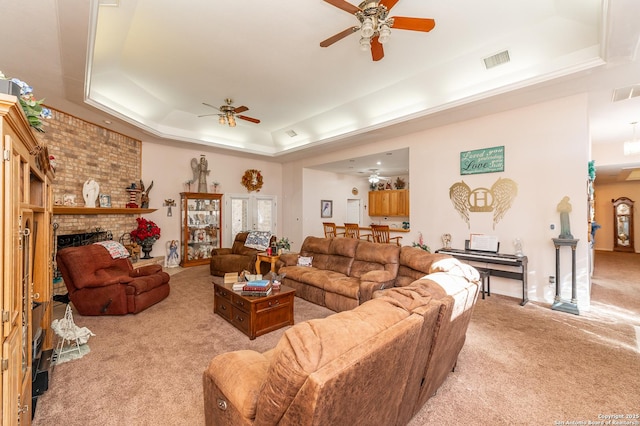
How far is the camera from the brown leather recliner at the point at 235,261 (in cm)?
527

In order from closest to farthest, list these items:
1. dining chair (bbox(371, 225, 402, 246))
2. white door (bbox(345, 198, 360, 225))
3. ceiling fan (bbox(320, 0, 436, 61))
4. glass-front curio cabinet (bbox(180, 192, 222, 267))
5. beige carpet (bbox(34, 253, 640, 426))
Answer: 1. beige carpet (bbox(34, 253, 640, 426))
2. ceiling fan (bbox(320, 0, 436, 61))
3. dining chair (bbox(371, 225, 402, 246))
4. glass-front curio cabinet (bbox(180, 192, 222, 267))
5. white door (bbox(345, 198, 360, 225))

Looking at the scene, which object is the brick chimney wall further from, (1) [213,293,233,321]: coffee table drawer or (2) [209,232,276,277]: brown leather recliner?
(1) [213,293,233,321]: coffee table drawer

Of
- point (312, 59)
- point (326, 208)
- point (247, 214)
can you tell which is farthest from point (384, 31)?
point (326, 208)

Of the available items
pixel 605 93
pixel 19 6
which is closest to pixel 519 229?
pixel 605 93

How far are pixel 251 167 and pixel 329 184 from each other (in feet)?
8.17

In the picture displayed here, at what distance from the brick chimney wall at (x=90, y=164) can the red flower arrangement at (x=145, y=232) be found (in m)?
0.25

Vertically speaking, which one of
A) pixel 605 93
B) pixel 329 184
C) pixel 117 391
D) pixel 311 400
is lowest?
pixel 117 391

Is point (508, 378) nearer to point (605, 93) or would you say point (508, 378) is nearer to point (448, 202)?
point (448, 202)

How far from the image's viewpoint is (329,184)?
869 cm

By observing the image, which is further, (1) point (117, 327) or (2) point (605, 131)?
(2) point (605, 131)

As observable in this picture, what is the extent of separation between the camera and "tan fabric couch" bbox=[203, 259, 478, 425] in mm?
891

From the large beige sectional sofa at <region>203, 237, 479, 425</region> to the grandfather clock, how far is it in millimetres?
10803

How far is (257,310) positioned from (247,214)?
205 inches

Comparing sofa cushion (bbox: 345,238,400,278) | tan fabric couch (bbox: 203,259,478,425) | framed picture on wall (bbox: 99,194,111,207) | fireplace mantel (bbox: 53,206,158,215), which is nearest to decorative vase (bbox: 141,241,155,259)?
fireplace mantel (bbox: 53,206,158,215)
